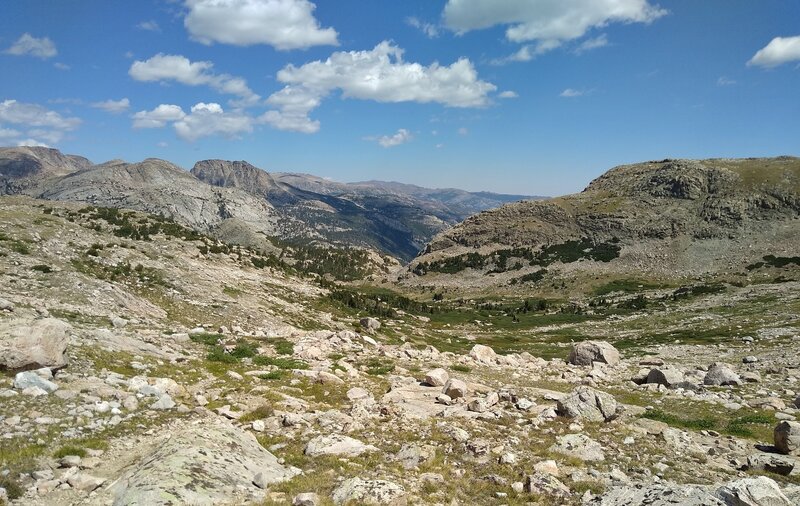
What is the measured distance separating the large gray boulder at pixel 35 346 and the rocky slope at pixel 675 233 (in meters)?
156

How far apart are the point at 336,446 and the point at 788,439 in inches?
581

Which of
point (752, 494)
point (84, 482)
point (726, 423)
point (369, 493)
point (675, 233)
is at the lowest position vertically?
point (726, 423)

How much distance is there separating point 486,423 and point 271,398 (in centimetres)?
842

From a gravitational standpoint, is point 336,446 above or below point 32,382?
below

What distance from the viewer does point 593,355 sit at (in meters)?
35.9

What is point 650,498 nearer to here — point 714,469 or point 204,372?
point 714,469

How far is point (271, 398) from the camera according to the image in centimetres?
1712

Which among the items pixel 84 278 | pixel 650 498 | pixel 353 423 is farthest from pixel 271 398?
pixel 84 278

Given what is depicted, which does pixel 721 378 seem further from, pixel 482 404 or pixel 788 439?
pixel 482 404

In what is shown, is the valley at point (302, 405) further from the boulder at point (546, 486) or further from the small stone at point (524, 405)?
the small stone at point (524, 405)

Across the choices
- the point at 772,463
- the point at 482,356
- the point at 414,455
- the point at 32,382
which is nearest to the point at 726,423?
the point at 772,463

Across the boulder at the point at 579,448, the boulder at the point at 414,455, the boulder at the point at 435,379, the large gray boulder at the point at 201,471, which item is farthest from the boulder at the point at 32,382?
the boulder at the point at 579,448

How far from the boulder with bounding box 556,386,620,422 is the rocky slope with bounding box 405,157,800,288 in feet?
472

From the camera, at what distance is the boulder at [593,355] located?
35.2 meters
